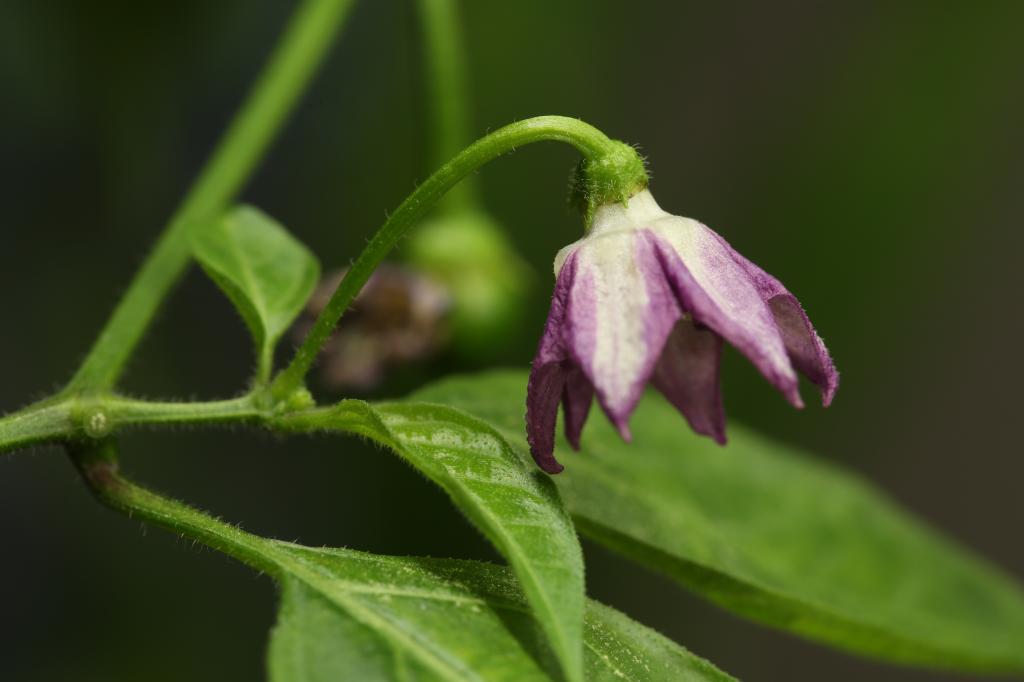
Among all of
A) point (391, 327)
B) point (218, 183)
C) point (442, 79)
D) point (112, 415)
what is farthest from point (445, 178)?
A: point (391, 327)

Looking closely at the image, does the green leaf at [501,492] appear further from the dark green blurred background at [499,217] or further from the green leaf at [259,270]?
the dark green blurred background at [499,217]

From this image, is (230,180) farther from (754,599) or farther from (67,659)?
(67,659)

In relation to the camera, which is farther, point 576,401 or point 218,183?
point 218,183

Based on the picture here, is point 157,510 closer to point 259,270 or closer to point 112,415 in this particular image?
point 112,415

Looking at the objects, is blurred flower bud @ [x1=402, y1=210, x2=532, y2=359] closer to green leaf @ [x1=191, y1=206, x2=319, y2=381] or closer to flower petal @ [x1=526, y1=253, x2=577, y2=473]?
green leaf @ [x1=191, y1=206, x2=319, y2=381]

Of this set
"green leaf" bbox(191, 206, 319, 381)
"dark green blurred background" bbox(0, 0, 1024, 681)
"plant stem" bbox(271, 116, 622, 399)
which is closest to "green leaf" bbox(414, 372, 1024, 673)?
"green leaf" bbox(191, 206, 319, 381)

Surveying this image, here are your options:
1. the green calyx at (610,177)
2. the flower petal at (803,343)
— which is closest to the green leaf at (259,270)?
the green calyx at (610,177)

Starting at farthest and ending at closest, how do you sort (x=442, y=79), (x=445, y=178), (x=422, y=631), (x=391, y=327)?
(x=391, y=327) < (x=442, y=79) < (x=445, y=178) < (x=422, y=631)
